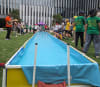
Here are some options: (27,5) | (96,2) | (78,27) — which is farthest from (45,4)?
(78,27)

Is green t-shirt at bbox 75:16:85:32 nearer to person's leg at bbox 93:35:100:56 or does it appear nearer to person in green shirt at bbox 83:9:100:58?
person in green shirt at bbox 83:9:100:58

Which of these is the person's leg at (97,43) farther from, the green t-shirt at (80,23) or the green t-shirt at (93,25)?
the green t-shirt at (80,23)

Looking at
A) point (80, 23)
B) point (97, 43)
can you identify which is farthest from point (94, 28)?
point (80, 23)

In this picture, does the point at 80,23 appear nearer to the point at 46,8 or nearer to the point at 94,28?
the point at 94,28

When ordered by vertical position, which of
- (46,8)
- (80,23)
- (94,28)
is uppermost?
(46,8)

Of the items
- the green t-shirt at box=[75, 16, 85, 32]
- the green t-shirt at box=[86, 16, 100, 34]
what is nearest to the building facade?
the green t-shirt at box=[75, 16, 85, 32]

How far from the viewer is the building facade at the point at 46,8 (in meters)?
76.3

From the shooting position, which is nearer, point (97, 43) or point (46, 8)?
point (97, 43)

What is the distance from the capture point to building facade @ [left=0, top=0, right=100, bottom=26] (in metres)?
76.3

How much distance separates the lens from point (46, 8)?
78688 mm

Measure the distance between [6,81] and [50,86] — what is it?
664 mm

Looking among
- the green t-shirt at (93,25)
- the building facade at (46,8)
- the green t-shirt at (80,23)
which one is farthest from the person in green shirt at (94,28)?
the building facade at (46,8)

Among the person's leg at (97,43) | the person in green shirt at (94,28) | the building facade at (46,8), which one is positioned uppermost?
the building facade at (46,8)

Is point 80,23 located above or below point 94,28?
above
